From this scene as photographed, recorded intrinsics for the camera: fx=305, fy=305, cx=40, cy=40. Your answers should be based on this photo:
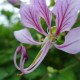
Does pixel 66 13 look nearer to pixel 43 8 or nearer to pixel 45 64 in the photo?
pixel 43 8

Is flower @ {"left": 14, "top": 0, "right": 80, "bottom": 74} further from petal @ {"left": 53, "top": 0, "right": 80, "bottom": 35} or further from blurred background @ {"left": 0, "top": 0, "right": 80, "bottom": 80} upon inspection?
blurred background @ {"left": 0, "top": 0, "right": 80, "bottom": 80}

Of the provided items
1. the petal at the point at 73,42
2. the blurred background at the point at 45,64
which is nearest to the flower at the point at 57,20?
the petal at the point at 73,42

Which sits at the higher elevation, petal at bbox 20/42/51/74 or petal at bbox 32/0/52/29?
petal at bbox 32/0/52/29

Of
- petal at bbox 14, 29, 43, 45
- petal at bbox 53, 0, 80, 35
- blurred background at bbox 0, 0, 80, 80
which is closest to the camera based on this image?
petal at bbox 53, 0, 80, 35

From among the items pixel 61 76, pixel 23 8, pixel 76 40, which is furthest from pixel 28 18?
pixel 61 76

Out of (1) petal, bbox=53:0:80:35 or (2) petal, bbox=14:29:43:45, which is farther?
(2) petal, bbox=14:29:43:45

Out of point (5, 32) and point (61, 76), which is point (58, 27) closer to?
point (61, 76)

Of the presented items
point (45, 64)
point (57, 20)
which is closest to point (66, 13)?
point (57, 20)

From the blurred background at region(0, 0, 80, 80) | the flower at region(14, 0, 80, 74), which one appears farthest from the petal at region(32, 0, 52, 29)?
the blurred background at region(0, 0, 80, 80)
